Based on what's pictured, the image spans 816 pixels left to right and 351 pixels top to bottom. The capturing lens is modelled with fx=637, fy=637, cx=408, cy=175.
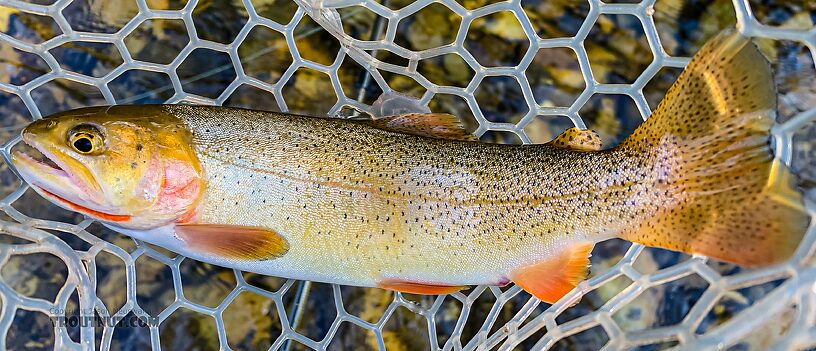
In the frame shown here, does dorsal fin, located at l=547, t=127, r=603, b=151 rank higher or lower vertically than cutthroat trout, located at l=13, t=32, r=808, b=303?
higher

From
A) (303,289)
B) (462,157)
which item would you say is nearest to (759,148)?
(462,157)

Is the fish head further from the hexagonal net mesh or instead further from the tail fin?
the tail fin

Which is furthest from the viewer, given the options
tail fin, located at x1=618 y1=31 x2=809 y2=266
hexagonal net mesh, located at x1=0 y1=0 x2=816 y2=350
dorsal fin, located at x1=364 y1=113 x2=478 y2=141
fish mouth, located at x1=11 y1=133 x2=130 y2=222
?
hexagonal net mesh, located at x1=0 y1=0 x2=816 y2=350

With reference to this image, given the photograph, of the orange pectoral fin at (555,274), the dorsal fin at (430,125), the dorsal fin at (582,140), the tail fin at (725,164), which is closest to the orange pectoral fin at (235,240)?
the dorsal fin at (430,125)

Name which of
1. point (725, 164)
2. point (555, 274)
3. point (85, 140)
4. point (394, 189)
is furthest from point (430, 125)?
point (85, 140)

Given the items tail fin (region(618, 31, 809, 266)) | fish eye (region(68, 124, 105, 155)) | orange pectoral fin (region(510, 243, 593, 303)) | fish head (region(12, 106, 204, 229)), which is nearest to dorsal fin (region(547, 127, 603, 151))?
tail fin (region(618, 31, 809, 266))

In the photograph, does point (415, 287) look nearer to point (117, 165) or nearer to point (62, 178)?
point (117, 165)

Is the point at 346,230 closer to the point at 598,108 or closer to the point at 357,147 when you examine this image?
the point at 357,147
